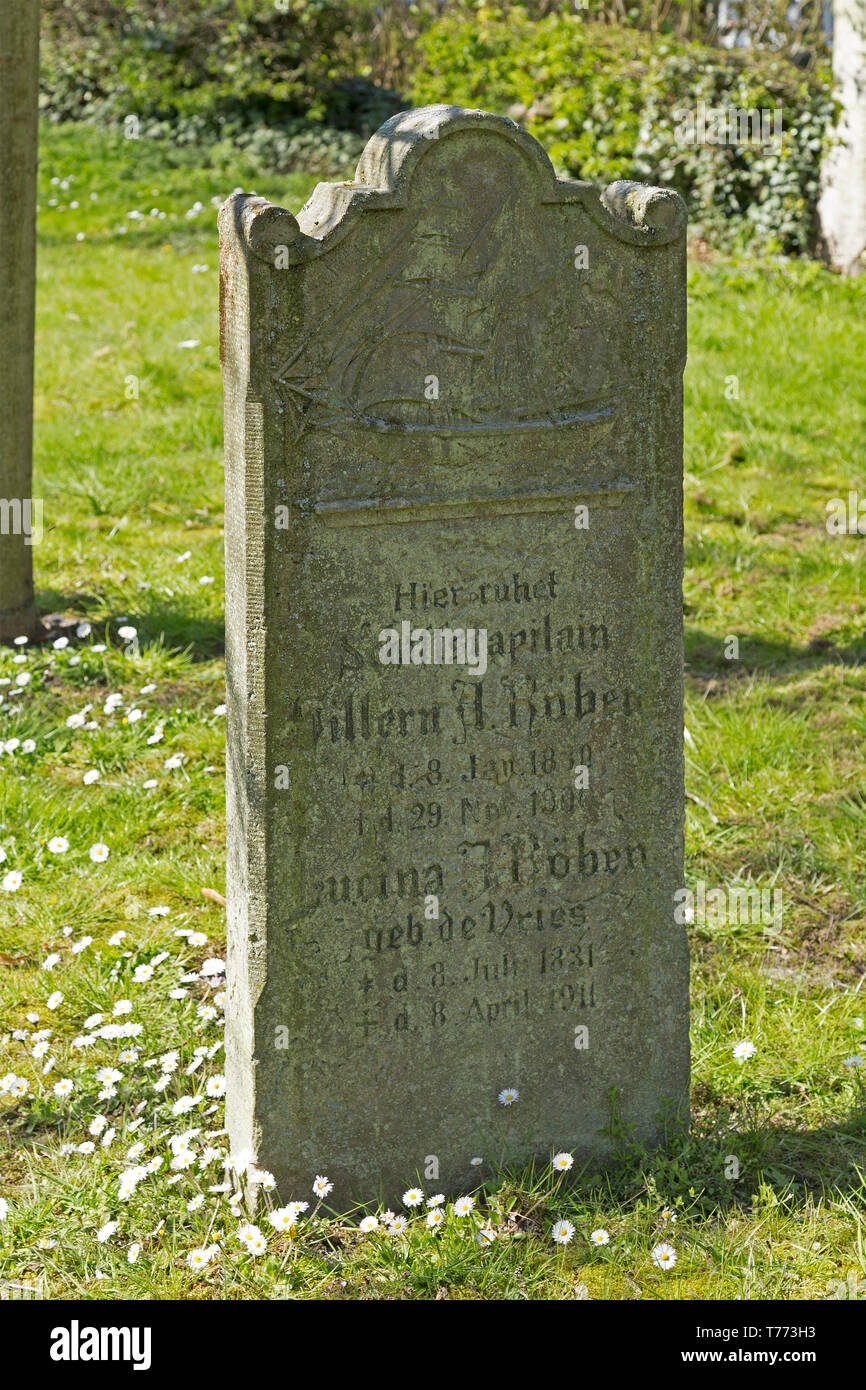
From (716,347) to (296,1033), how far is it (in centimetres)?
670

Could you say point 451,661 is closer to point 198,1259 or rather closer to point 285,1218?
point 285,1218

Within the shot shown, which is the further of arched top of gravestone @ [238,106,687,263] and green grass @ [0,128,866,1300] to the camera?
green grass @ [0,128,866,1300]

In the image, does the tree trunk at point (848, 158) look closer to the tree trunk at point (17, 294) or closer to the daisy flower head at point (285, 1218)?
the tree trunk at point (17, 294)

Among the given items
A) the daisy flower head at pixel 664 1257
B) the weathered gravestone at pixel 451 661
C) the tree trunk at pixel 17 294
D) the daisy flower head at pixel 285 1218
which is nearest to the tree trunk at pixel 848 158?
the tree trunk at pixel 17 294

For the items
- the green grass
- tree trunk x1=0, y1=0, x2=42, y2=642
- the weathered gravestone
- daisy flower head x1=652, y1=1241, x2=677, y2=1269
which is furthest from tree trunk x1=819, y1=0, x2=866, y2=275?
daisy flower head x1=652, y1=1241, x2=677, y2=1269

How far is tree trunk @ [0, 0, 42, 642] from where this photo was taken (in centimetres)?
511

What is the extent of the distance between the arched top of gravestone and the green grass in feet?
6.07

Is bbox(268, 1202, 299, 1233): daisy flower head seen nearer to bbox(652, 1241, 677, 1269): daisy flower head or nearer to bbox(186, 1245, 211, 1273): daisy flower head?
bbox(186, 1245, 211, 1273): daisy flower head

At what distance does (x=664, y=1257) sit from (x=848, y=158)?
9.23 meters

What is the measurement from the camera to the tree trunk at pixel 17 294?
5113mm

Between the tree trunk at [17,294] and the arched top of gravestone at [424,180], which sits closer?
the arched top of gravestone at [424,180]

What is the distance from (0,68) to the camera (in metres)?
5.08

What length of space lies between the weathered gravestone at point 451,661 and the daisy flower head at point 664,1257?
39 centimetres

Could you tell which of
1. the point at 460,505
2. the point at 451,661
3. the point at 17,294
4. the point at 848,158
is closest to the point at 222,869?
the point at 451,661
